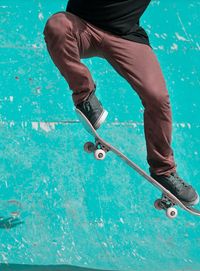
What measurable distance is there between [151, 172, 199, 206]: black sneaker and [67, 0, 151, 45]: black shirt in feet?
4.10

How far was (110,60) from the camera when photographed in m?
5.77

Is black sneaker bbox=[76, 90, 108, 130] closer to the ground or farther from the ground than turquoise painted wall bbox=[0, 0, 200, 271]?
farther from the ground

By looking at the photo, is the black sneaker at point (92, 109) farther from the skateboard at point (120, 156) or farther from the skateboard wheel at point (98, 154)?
the skateboard wheel at point (98, 154)

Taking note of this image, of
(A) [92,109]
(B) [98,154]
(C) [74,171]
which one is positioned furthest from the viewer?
(C) [74,171]

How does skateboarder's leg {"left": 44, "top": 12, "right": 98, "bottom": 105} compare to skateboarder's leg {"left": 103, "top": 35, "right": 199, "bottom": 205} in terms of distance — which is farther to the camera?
skateboarder's leg {"left": 103, "top": 35, "right": 199, "bottom": 205}

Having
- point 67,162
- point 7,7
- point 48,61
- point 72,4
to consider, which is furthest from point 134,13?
point 7,7

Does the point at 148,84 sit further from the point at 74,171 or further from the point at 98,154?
the point at 74,171

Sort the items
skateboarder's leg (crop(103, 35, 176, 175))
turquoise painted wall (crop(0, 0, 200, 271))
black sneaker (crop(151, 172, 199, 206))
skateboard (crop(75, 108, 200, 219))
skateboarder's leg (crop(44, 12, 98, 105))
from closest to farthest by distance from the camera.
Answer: skateboarder's leg (crop(44, 12, 98, 105)) < skateboarder's leg (crop(103, 35, 176, 175)) < skateboard (crop(75, 108, 200, 219)) < black sneaker (crop(151, 172, 199, 206)) < turquoise painted wall (crop(0, 0, 200, 271))

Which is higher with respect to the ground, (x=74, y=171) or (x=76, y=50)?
(x=76, y=50)

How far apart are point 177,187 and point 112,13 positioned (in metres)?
1.66

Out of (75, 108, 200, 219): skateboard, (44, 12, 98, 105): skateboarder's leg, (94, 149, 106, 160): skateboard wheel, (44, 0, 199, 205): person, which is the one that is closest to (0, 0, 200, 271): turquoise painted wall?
(75, 108, 200, 219): skateboard

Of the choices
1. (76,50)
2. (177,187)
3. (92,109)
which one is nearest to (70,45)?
(76,50)

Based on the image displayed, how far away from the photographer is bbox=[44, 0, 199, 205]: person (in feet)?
18.3

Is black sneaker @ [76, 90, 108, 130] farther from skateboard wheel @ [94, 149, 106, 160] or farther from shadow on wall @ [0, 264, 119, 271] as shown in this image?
shadow on wall @ [0, 264, 119, 271]
